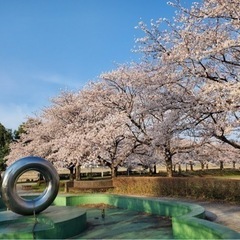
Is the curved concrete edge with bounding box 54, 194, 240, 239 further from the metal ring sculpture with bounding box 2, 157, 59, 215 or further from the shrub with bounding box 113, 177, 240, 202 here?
the metal ring sculpture with bounding box 2, 157, 59, 215

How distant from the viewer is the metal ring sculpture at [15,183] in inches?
464

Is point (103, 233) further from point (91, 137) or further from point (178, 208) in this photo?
point (91, 137)

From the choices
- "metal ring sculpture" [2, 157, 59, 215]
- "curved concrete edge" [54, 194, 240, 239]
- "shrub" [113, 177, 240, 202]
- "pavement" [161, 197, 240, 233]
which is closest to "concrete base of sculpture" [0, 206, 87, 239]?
"metal ring sculpture" [2, 157, 59, 215]

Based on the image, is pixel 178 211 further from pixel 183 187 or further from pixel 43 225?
pixel 183 187

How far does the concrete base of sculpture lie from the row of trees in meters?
7.16

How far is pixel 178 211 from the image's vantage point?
13.2 metres

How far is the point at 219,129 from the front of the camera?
58.9 ft

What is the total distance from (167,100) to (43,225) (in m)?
9.61

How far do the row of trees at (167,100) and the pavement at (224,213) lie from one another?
310 centimetres

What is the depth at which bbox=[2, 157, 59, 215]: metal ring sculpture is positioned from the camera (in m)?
11.8

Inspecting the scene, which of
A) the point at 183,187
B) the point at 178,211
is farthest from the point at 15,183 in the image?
the point at 183,187

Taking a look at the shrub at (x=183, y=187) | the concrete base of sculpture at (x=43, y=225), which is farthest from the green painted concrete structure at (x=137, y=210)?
the shrub at (x=183, y=187)

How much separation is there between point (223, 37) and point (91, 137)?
15.3m

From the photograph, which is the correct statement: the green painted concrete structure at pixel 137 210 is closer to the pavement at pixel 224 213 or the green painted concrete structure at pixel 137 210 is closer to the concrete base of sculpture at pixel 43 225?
the concrete base of sculpture at pixel 43 225
